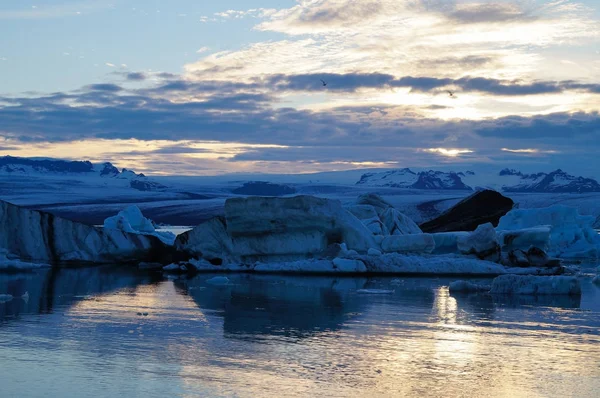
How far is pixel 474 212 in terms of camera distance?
3006 centimetres

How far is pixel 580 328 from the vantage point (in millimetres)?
9031

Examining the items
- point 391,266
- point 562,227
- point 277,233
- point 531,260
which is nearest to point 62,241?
point 277,233

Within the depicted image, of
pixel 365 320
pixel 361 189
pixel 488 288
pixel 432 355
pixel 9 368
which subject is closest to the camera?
pixel 9 368

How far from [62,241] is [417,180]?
178m

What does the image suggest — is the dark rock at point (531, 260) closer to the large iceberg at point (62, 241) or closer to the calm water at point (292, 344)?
the calm water at point (292, 344)

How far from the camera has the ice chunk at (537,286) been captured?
12.6m

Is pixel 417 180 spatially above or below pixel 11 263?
above

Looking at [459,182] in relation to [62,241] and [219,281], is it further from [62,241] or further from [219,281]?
[219,281]

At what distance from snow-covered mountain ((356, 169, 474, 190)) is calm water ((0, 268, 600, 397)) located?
578 ft

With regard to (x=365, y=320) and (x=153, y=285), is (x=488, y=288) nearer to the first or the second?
(x=365, y=320)

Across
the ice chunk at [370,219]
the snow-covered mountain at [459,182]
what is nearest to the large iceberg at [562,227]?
the ice chunk at [370,219]

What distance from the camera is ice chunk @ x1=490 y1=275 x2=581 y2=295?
41.3 ft

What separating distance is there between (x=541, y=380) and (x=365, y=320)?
11.1ft

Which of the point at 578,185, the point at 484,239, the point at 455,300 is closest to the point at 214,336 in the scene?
the point at 455,300
